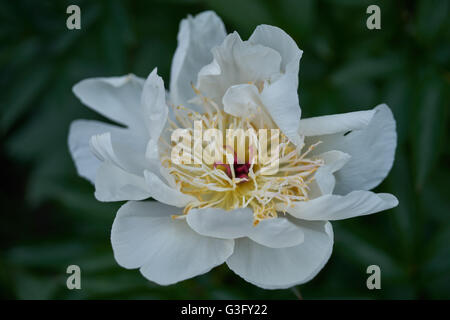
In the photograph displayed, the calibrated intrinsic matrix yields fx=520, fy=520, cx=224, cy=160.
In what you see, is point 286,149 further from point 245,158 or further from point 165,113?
point 165,113

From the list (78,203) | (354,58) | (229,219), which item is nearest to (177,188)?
(229,219)

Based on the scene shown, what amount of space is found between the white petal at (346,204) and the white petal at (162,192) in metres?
0.29

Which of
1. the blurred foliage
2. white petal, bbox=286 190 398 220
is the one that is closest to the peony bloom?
white petal, bbox=286 190 398 220

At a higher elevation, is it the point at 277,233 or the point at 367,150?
the point at 367,150

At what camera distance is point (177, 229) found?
52.6 inches

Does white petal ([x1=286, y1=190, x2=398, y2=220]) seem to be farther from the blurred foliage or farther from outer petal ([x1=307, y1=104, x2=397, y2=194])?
the blurred foliage

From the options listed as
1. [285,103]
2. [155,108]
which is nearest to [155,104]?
[155,108]

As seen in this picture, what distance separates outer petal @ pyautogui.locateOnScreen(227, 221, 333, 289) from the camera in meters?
1.22

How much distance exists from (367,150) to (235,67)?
406 millimetres

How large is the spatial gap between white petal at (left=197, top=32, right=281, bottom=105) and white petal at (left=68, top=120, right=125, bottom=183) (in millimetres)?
302

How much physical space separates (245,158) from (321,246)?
334mm

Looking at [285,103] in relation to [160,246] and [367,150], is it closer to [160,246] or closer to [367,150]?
[367,150]

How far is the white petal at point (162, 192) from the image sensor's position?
1.19m

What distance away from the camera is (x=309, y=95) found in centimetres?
169
